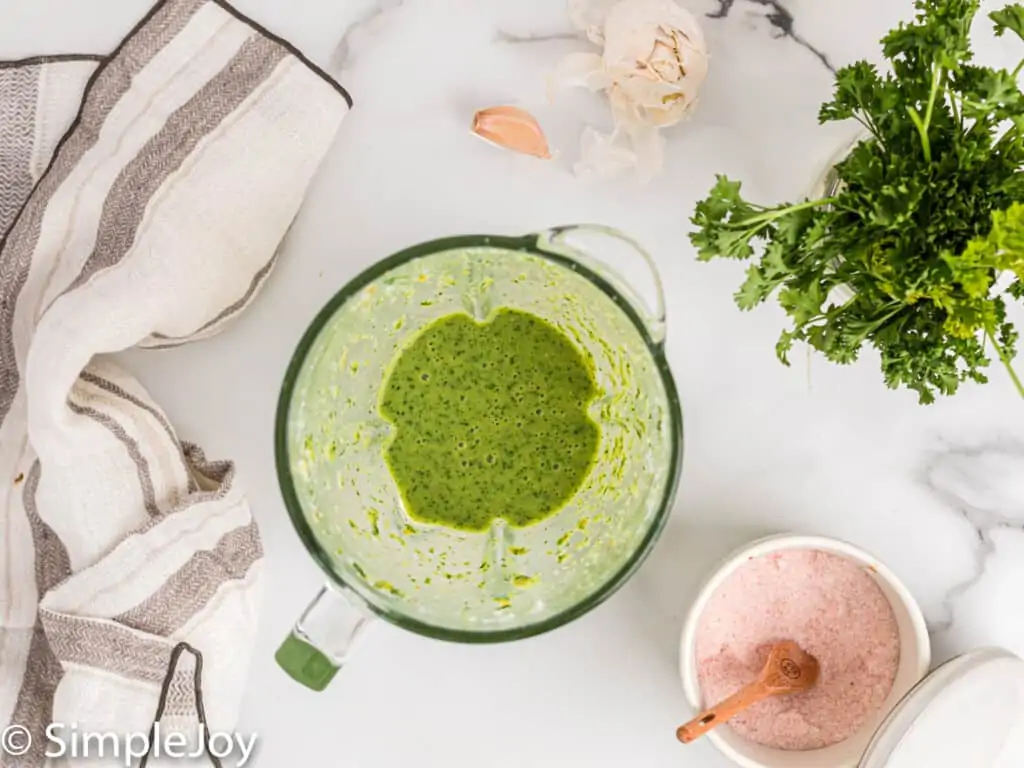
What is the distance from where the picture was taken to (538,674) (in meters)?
1.03

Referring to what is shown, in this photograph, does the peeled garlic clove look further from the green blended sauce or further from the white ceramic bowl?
the white ceramic bowl

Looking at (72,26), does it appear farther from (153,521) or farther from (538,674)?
(538,674)

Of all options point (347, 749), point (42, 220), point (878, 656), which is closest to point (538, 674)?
point (347, 749)

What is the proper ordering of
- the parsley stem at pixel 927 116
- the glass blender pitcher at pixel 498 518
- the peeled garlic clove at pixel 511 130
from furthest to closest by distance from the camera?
the peeled garlic clove at pixel 511 130, the glass blender pitcher at pixel 498 518, the parsley stem at pixel 927 116

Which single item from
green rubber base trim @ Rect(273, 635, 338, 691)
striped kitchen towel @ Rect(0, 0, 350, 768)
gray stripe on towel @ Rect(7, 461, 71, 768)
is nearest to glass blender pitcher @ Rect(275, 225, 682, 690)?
green rubber base trim @ Rect(273, 635, 338, 691)

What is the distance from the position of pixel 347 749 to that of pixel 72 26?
0.69 m

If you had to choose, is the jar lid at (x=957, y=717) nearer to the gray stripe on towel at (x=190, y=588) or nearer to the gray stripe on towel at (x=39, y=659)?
the gray stripe on towel at (x=190, y=588)

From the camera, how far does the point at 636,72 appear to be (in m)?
0.96

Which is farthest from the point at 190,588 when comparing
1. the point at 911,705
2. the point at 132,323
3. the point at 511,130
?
the point at 911,705

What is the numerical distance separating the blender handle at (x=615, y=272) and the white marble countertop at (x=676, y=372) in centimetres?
6

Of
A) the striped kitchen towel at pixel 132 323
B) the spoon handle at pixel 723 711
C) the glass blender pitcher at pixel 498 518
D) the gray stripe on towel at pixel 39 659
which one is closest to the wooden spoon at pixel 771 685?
the spoon handle at pixel 723 711

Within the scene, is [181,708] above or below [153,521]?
below

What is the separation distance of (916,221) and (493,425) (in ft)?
1.28

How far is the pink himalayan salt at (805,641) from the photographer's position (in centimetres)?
97
